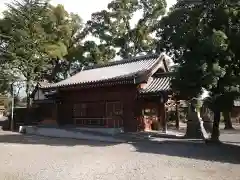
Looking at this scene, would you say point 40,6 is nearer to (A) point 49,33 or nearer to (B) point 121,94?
(A) point 49,33

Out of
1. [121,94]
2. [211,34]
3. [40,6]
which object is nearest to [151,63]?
[121,94]

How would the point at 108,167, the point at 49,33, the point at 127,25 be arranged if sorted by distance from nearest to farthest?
1. the point at 108,167
2. the point at 49,33
3. the point at 127,25

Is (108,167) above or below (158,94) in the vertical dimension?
below

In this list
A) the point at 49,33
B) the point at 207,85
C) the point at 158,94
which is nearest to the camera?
the point at 207,85

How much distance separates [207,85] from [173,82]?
5.39 ft

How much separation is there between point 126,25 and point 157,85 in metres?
18.5

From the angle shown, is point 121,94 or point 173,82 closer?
point 173,82

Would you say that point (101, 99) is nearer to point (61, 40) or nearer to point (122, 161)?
point (122, 161)

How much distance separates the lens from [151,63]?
915 inches

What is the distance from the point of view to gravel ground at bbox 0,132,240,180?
9.82 m

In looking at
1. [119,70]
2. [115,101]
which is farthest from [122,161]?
[119,70]

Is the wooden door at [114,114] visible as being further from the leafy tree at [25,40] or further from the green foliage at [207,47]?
the leafy tree at [25,40]

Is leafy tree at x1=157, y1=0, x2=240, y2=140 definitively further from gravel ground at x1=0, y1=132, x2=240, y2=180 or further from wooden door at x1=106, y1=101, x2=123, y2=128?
wooden door at x1=106, y1=101, x2=123, y2=128

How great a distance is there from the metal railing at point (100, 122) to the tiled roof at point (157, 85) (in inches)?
108
